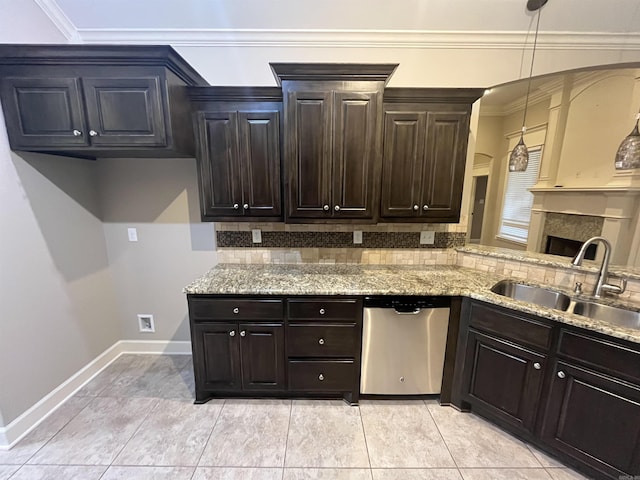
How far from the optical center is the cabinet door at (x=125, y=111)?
1640 mm

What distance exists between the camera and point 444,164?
2.03m

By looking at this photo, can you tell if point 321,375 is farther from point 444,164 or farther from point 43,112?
point 43,112

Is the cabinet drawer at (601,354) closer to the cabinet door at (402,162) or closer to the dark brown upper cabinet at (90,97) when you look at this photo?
the cabinet door at (402,162)

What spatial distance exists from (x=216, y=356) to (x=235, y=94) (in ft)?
6.41

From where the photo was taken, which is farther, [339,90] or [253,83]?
[253,83]

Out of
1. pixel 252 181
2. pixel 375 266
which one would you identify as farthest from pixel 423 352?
pixel 252 181

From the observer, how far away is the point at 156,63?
162 cm

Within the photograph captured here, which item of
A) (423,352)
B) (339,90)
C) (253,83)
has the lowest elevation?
(423,352)

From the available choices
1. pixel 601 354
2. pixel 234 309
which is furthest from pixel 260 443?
pixel 601 354

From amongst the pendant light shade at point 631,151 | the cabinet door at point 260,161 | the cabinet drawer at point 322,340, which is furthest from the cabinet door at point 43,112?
the pendant light shade at point 631,151

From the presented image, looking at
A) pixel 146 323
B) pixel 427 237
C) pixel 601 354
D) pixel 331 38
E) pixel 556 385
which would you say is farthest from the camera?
Result: pixel 146 323

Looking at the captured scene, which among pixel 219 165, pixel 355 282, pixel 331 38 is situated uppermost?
pixel 331 38

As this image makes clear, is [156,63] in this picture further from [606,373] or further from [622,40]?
[622,40]

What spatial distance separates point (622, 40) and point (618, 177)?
1148 millimetres
